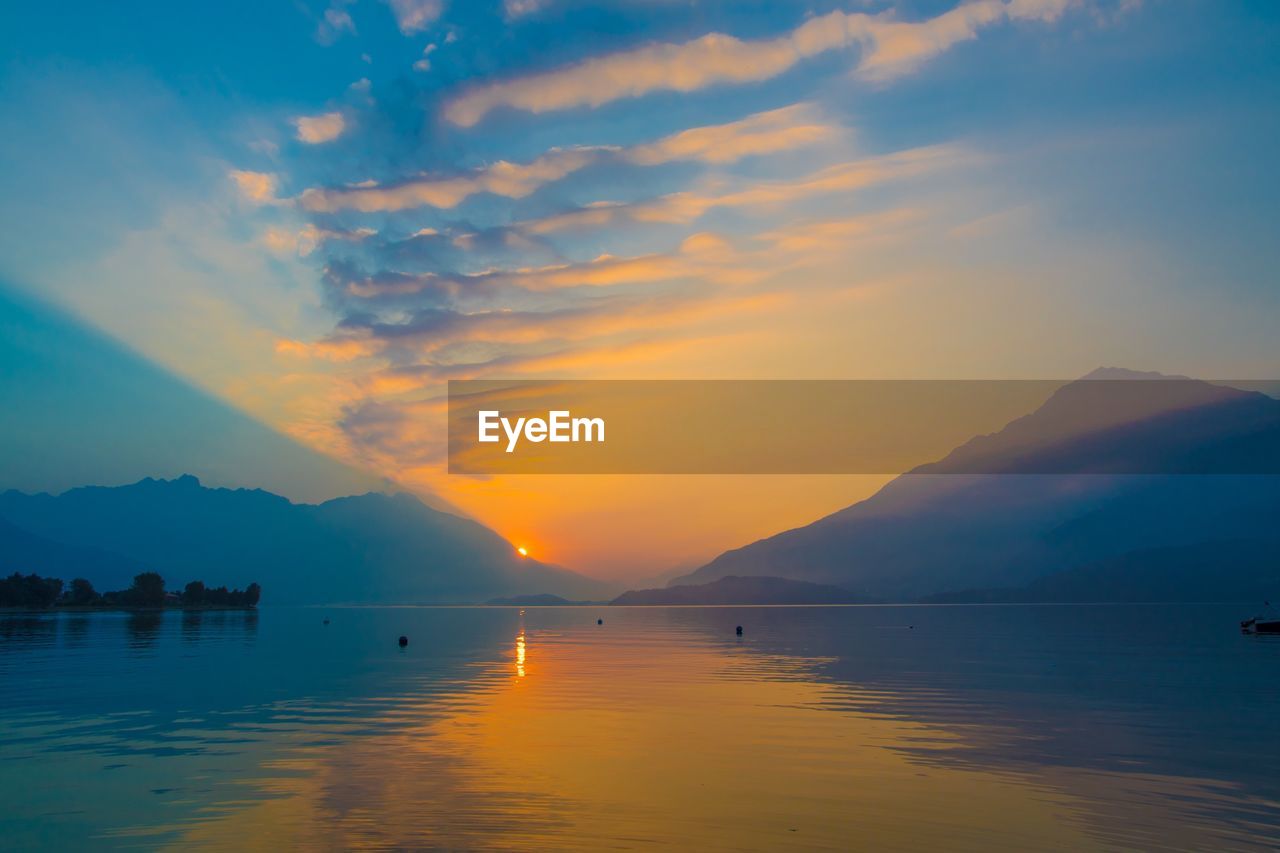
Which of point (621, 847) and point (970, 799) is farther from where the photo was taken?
point (970, 799)

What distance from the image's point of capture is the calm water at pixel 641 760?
70.6ft

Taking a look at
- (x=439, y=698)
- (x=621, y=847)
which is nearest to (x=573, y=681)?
(x=439, y=698)

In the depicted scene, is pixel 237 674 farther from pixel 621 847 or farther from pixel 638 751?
pixel 621 847

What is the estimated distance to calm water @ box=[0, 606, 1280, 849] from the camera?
21531mm

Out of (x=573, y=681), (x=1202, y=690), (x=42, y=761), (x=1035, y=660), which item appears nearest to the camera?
(x=42, y=761)

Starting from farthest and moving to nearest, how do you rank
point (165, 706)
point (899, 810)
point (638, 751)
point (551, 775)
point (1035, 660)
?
point (1035, 660) < point (165, 706) < point (638, 751) < point (551, 775) < point (899, 810)

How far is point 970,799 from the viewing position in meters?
24.8

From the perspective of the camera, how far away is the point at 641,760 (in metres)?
30.6

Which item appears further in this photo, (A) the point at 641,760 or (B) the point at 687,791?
(A) the point at 641,760

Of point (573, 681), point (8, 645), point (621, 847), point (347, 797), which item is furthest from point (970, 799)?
point (8, 645)

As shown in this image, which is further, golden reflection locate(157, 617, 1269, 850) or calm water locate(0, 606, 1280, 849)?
calm water locate(0, 606, 1280, 849)

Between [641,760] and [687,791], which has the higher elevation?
[687,791]

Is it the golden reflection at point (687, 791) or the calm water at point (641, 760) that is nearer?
the golden reflection at point (687, 791)

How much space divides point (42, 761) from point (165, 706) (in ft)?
52.7
